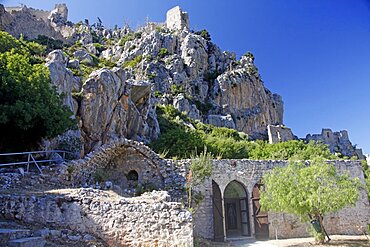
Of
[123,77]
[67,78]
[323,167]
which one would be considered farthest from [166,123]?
[323,167]

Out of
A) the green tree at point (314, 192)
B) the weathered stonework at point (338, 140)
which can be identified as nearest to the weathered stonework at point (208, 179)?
the green tree at point (314, 192)

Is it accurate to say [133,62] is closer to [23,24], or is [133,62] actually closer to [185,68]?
[185,68]

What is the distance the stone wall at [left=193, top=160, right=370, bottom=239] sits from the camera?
510 inches

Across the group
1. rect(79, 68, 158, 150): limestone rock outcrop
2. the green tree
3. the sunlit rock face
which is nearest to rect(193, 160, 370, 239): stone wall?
the green tree

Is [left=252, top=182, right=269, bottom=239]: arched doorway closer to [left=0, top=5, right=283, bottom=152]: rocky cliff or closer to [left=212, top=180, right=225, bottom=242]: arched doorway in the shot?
[left=212, top=180, right=225, bottom=242]: arched doorway

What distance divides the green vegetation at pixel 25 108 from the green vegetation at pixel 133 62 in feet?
115

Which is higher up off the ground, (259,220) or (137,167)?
(137,167)

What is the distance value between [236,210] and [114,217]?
9.56m

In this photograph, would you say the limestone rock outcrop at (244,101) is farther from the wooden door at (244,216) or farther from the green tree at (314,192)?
the green tree at (314,192)

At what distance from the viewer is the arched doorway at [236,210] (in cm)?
1432

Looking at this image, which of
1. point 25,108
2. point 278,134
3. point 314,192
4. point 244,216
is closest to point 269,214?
point 244,216

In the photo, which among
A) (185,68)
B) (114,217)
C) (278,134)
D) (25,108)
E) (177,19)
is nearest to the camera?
(114,217)

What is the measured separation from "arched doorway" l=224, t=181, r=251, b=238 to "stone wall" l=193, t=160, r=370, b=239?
1.46 feet

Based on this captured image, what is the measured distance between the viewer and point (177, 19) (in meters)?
68.3
